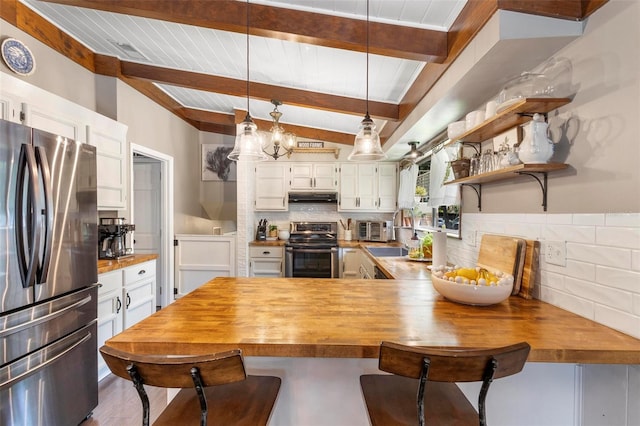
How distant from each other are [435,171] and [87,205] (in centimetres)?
275

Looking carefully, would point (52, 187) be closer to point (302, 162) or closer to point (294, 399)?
point (294, 399)

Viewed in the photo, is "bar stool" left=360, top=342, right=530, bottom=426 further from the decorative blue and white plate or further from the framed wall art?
the framed wall art

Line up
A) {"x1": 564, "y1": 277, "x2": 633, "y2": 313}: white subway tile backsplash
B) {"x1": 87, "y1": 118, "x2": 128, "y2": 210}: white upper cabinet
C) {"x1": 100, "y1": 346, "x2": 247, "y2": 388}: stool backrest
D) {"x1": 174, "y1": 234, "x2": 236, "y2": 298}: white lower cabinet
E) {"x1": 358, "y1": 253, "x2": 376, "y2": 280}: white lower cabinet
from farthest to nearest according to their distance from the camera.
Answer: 1. {"x1": 174, "y1": 234, "x2": 236, "y2": 298}: white lower cabinet
2. {"x1": 358, "y1": 253, "x2": 376, "y2": 280}: white lower cabinet
3. {"x1": 87, "y1": 118, "x2": 128, "y2": 210}: white upper cabinet
4. {"x1": 564, "y1": 277, "x2": 633, "y2": 313}: white subway tile backsplash
5. {"x1": 100, "y1": 346, "x2": 247, "y2": 388}: stool backrest

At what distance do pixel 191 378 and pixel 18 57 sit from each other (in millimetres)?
2640

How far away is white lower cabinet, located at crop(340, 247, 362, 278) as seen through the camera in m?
4.07

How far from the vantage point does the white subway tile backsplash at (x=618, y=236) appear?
0.99 metres

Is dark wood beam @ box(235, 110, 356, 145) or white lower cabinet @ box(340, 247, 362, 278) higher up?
dark wood beam @ box(235, 110, 356, 145)

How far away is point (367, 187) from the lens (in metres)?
4.44

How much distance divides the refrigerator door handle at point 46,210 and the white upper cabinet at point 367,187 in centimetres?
336

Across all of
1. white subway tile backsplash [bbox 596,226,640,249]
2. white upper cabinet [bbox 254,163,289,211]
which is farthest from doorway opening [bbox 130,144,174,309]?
white subway tile backsplash [bbox 596,226,640,249]

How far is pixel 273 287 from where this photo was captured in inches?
65.4

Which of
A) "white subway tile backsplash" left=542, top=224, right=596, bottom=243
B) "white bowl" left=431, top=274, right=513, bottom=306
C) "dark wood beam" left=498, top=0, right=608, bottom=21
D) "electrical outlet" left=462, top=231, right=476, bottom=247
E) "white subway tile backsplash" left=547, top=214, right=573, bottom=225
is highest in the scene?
"dark wood beam" left=498, top=0, right=608, bottom=21

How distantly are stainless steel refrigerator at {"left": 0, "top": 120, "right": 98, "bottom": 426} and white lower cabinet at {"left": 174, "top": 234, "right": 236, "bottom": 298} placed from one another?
207 centimetres

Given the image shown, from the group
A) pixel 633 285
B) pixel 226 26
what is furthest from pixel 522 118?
pixel 226 26
